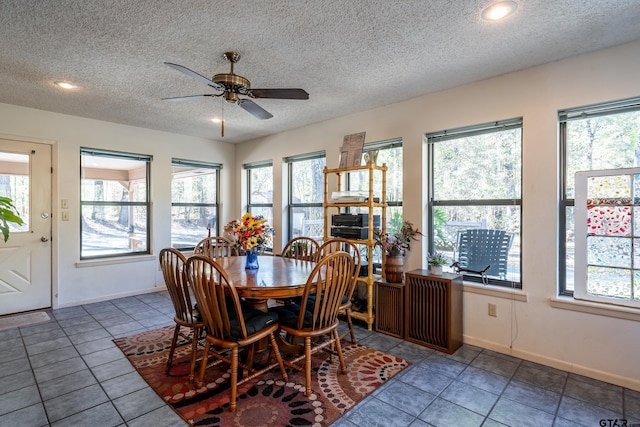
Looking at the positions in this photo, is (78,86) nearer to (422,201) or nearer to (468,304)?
(422,201)

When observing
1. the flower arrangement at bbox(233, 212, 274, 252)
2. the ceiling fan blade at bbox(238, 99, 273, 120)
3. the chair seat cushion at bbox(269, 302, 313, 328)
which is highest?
the ceiling fan blade at bbox(238, 99, 273, 120)

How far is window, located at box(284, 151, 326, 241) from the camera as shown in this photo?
14.9ft

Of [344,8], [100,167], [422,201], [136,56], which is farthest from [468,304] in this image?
[100,167]

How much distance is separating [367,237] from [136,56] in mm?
2582

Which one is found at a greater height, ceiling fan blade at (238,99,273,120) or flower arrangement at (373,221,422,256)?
ceiling fan blade at (238,99,273,120)

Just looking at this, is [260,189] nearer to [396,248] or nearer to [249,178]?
[249,178]

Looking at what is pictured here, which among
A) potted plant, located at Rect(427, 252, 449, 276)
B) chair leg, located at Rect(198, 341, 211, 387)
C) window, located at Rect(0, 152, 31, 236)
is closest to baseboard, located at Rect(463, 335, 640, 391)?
potted plant, located at Rect(427, 252, 449, 276)

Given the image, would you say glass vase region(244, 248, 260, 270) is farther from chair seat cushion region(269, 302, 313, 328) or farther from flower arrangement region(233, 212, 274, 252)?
chair seat cushion region(269, 302, 313, 328)

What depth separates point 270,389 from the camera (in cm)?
222

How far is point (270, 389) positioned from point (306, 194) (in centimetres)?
293

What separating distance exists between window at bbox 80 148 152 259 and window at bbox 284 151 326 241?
2.13 meters

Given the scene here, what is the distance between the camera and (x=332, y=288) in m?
2.20

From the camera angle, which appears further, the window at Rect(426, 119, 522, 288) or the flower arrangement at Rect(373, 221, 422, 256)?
the flower arrangement at Rect(373, 221, 422, 256)

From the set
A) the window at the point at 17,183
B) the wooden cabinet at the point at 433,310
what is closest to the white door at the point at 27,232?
the window at the point at 17,183
